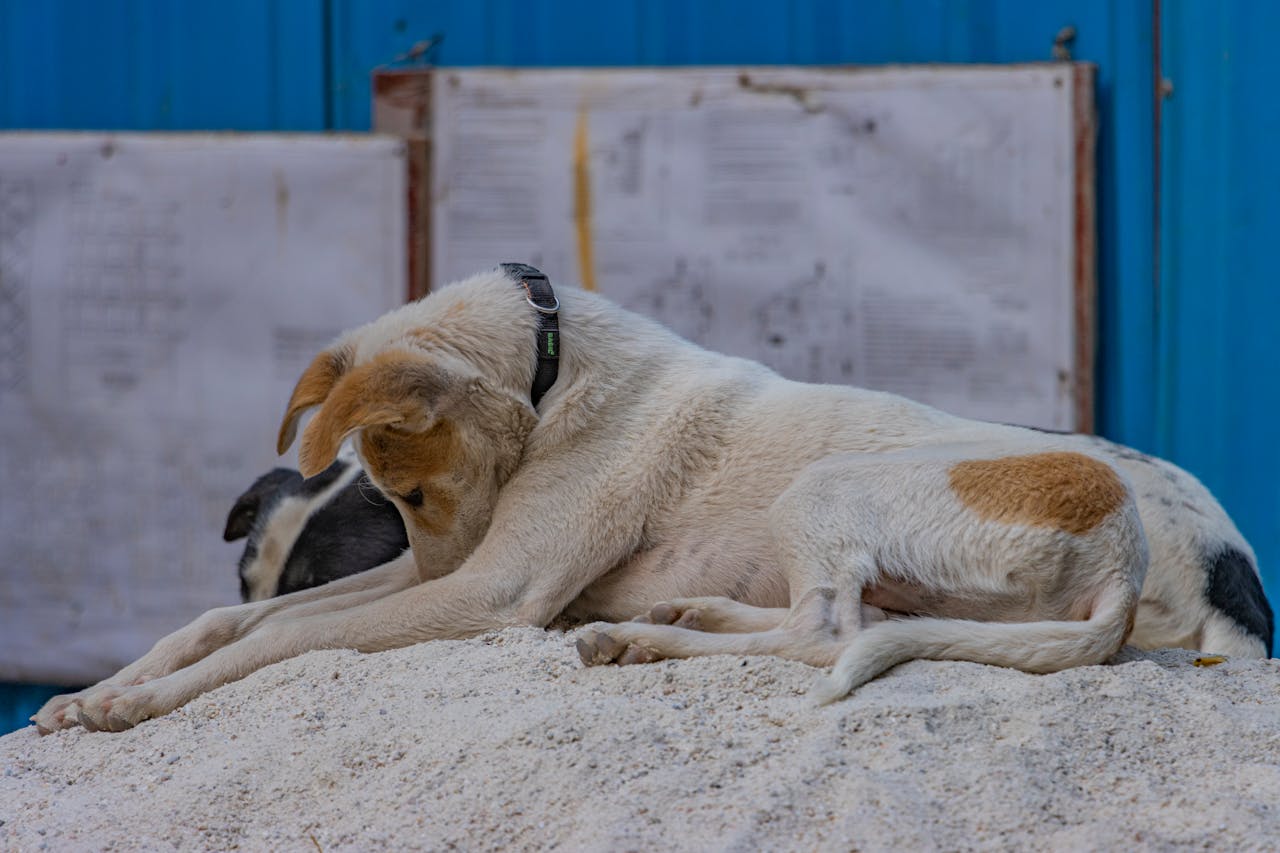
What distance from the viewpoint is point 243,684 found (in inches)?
112

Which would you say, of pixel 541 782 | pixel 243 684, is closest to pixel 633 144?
pixel 243 684

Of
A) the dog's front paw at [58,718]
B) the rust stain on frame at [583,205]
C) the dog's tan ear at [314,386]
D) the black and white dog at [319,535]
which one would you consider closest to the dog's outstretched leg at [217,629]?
the dog's front paw at [58,718]

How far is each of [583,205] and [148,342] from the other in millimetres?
1843

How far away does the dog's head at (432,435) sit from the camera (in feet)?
9.89

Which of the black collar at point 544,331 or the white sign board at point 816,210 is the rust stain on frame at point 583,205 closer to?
the white sign board at point 816,210

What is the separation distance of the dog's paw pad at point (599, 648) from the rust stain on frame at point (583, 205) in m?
2.64

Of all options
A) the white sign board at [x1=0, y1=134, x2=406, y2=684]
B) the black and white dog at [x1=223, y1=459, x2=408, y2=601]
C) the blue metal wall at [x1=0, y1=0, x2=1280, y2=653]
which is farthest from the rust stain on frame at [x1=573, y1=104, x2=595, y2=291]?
the black and white dog at [x1=223, y1=459, x2=408, y2=601]

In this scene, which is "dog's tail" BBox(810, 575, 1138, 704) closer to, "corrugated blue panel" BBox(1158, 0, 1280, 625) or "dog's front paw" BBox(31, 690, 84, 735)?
"dog's front paw" BBox(31, 690, 84, 735)

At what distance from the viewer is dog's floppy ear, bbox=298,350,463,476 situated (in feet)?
9.23

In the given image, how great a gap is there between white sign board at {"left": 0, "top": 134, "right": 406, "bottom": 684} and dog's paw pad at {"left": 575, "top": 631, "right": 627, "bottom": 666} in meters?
2.89

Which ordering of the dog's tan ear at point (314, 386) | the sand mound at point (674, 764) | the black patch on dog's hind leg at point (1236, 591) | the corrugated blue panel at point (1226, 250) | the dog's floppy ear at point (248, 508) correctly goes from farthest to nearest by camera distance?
the corrugated blue panel at point (1226, 250) < the dog's floppy ear at point (248, 508) < the black patch on dog's hind leg at point (1236, 591) < the dog's tan ear at point (314, 386) < the sand mound at point (674, 764)

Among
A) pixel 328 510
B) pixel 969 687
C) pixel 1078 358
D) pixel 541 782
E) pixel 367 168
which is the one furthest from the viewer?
pixel 367 168

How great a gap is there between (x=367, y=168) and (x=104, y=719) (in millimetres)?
2899

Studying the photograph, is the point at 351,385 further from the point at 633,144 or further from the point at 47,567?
the point at 47,567
